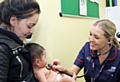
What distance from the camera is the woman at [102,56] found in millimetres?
1576

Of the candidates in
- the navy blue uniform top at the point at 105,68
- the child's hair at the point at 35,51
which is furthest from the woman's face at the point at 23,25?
the navy blue uniform top at the point at 105,68

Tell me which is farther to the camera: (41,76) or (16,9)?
(41,76)

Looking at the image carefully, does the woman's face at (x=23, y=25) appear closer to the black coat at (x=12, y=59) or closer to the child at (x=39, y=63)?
the black coat at (x=12, y=59)

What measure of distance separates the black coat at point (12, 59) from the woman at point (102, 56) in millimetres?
500

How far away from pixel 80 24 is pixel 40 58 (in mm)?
973

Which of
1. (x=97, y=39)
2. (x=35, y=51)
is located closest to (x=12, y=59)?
(x=35, y=51)

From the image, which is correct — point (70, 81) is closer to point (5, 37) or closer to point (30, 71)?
point (30, 71)

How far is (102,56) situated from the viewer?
164cm

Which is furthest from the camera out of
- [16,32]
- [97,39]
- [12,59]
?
[97,39]

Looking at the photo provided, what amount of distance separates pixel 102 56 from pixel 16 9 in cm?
91

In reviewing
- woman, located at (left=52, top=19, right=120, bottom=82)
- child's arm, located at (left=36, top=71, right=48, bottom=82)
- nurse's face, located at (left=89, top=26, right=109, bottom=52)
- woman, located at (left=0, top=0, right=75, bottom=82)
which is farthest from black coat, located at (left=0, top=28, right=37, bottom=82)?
nurse's face, located at (left=89, top=26, right=109, bottom=52)

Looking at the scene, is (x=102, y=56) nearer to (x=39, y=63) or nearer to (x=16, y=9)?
(x=39, y=63)

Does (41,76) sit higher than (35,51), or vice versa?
(35,51)

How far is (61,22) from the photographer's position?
70.7 inches
